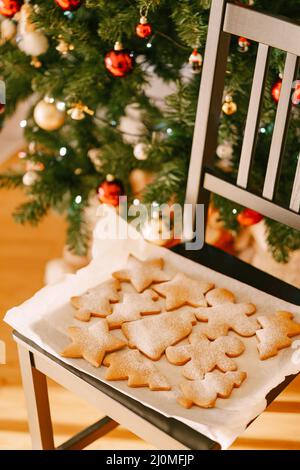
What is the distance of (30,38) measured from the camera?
1323mm

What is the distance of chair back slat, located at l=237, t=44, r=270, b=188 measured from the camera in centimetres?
94

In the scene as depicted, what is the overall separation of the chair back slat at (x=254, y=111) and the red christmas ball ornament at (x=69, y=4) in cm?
41

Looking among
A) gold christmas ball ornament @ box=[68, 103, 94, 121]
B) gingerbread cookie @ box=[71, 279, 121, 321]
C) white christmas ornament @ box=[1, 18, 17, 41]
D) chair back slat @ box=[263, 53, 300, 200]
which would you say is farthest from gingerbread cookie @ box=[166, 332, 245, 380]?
white christmas ornament @ box=[1, 18, 17, 41]

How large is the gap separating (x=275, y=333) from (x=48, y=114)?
0.76 m

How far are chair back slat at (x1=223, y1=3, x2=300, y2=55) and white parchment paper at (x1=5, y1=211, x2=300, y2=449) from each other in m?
0.36

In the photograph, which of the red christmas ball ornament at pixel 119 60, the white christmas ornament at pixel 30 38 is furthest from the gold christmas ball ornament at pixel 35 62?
the red christmas ball ornament at pixel 119 60

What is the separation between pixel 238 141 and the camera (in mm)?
1390

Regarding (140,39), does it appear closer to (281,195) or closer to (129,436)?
(281,195)

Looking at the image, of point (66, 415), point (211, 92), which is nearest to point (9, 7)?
point (211, 92)

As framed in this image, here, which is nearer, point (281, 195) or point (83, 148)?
point (281, 195)

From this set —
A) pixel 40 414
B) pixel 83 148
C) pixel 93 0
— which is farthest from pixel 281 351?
pixel 83 148

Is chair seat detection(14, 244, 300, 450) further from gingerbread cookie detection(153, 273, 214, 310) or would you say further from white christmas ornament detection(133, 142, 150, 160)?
white christmas ornament detection(133, 142, 150, 160)

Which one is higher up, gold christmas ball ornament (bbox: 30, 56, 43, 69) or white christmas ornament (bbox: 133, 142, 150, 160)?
gold christmas ball ornament (bbox: 30, 56, 43, 69)
